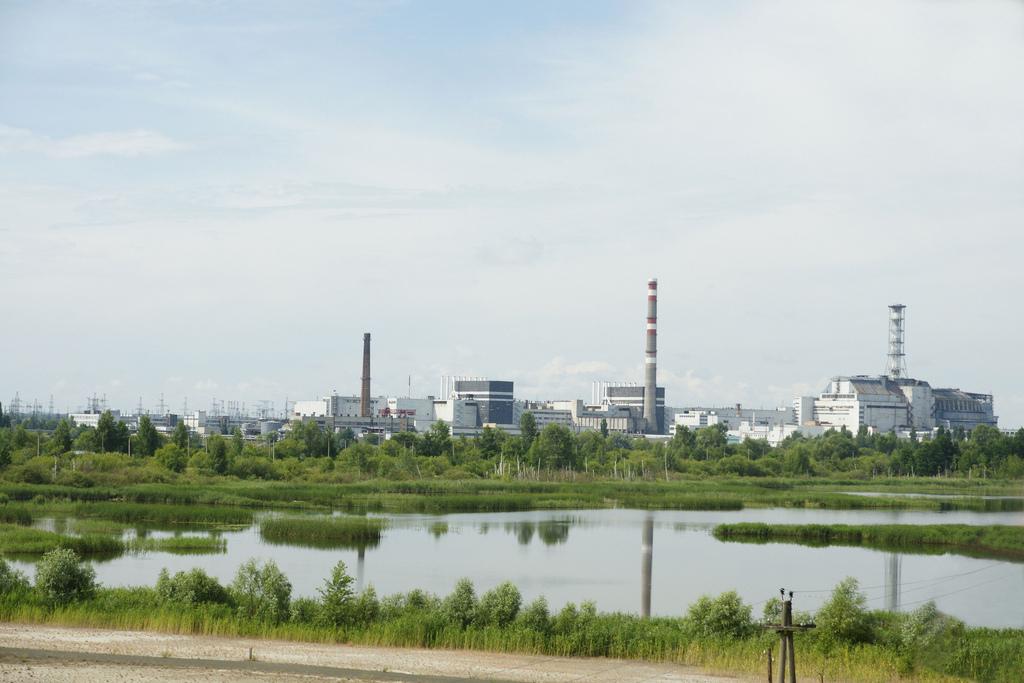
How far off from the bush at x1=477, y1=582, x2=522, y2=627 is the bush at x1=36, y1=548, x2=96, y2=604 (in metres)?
6.31

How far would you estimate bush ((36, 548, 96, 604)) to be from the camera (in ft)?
57.5

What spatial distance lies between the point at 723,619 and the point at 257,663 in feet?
23.5

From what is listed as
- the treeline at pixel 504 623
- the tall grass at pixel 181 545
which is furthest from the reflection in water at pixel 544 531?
the treeline at pixel 504 623

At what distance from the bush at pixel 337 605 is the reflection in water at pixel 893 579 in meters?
11.7

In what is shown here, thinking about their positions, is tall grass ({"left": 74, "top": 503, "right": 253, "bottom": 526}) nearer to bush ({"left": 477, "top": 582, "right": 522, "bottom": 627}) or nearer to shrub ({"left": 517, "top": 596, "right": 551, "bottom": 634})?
bush ({"left": 477, "top": 582, "right": 522, "bottom": 627})

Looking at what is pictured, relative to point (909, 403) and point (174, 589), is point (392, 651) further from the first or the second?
point (909, 403)

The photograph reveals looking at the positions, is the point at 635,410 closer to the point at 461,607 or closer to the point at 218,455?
the point at 218,455

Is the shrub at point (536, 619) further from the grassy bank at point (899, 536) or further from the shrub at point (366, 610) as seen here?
the grassy bank at point (899, 536)

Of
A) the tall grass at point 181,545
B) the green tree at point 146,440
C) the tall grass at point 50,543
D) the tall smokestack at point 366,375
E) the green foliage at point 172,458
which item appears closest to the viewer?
the tall grass at point 50,543

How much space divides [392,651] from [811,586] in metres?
13.8

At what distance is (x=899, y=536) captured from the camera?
119ft

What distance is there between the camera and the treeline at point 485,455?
55.9m

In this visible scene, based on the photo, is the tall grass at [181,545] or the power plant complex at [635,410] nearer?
the tall grass at [181,545]

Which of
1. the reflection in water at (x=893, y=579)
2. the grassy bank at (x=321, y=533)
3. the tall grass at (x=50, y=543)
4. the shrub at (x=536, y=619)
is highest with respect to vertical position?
the shrub at (x=536, y=619)
